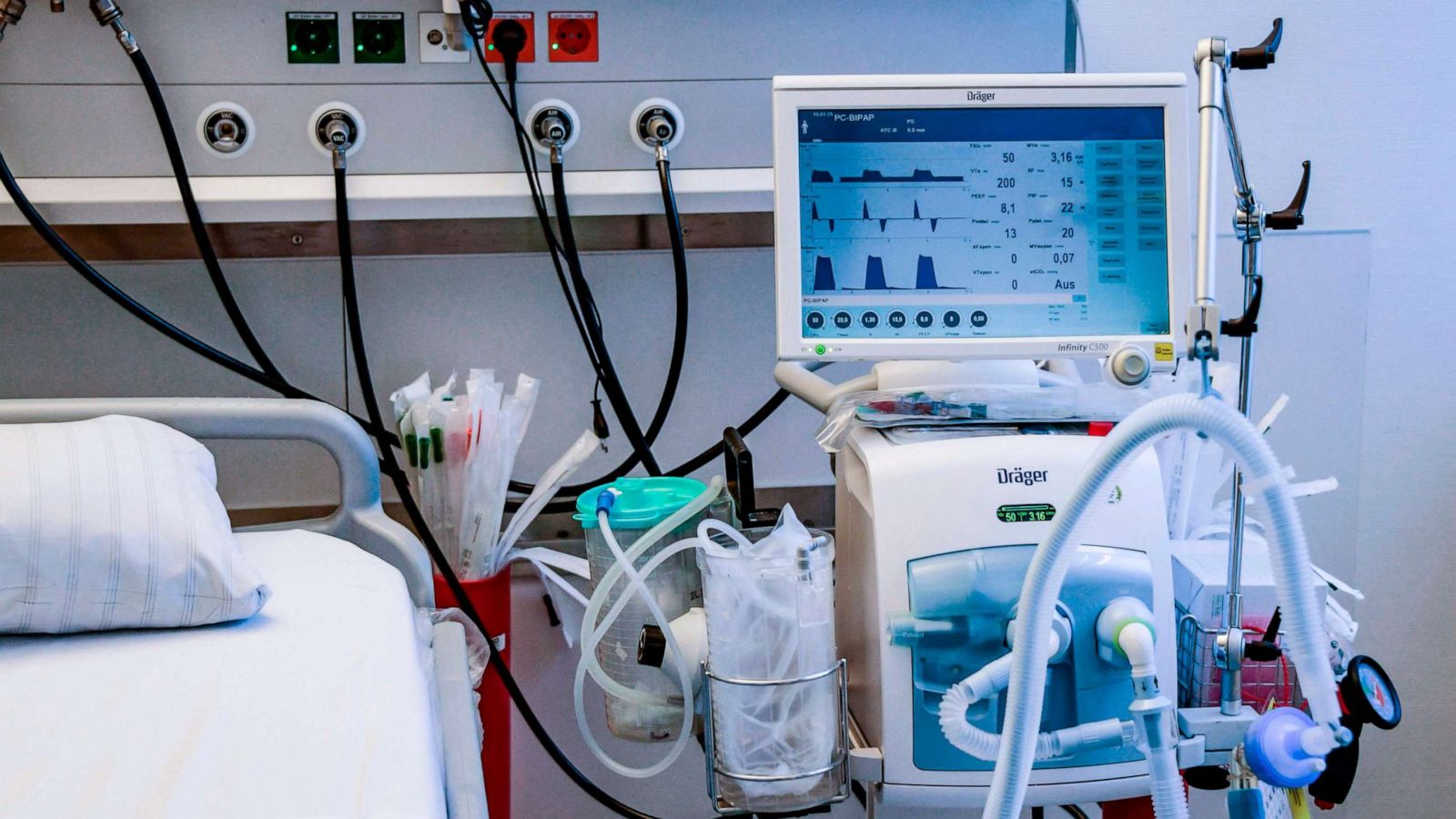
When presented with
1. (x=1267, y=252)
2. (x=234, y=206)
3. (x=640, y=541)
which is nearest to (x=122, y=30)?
(x=234, y=206)

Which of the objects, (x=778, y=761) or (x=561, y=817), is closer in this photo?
(x=778, y=761)

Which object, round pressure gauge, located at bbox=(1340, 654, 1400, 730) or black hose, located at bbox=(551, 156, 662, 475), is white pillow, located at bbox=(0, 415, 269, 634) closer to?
black hose, located at bbox=(551, 156, 662, 475)

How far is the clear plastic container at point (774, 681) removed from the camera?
92cm

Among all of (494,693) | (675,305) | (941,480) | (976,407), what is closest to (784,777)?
(941,480)

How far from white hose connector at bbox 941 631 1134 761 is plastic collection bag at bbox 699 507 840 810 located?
0.15 meters

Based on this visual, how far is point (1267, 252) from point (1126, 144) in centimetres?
63

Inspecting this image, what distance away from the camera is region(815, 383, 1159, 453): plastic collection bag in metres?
1.03

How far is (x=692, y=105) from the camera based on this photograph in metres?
1.39

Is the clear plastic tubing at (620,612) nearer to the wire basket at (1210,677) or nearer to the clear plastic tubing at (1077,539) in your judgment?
the clear plastic tubing at (1077,539)

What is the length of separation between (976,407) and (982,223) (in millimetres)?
189

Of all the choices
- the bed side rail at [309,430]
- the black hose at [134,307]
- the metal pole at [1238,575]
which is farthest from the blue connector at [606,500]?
the metal pole at [1238,575]

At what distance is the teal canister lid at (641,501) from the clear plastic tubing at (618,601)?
0.01m

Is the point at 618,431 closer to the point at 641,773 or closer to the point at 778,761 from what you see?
the point at 641,773

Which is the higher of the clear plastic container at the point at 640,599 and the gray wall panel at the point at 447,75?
the gray wall panel at the point at 447,75
